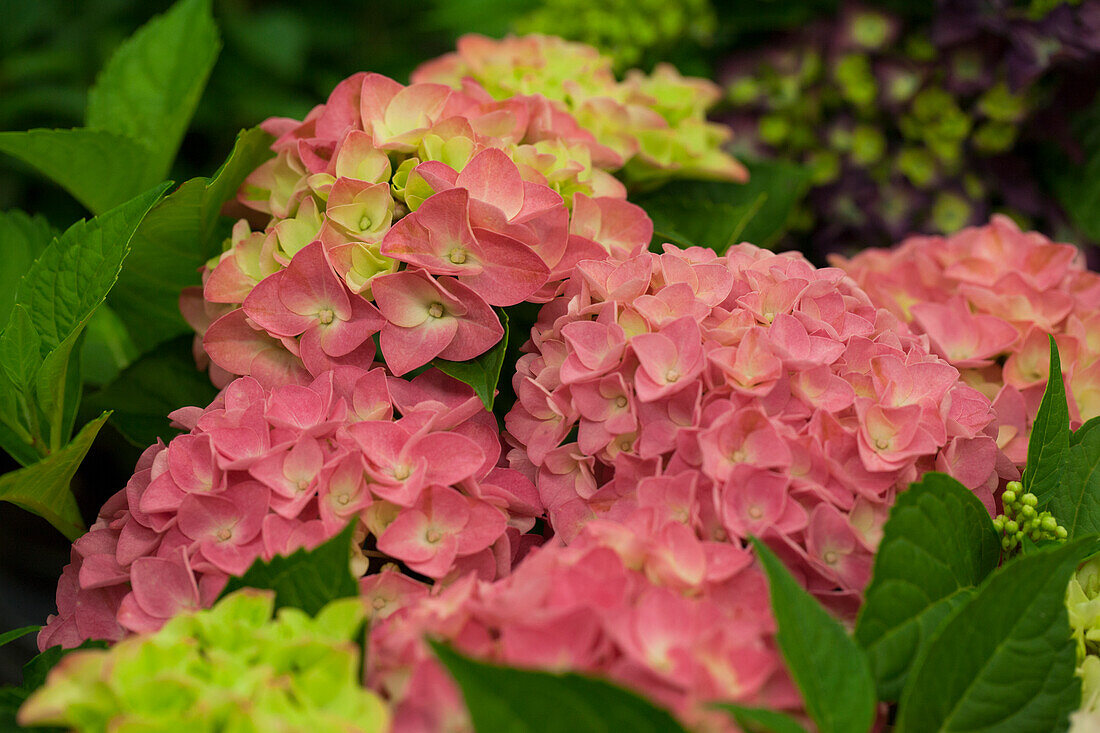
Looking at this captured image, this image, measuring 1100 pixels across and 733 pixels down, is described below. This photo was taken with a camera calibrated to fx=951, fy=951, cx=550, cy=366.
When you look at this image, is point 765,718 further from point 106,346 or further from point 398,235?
point 106,346

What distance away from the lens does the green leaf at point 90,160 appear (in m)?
0.68

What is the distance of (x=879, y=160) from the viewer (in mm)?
1057

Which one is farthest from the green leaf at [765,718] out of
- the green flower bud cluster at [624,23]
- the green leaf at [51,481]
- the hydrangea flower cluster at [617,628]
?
the green flower bud cluster at [624,23]

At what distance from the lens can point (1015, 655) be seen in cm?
41

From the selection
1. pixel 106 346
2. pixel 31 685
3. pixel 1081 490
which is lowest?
pixel 106 346

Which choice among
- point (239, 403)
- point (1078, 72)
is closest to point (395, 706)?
point (239, 403)

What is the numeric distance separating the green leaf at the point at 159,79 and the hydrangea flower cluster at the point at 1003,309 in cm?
57

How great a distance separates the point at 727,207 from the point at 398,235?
0.34m

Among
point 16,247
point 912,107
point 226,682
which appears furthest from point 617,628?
point 912,107

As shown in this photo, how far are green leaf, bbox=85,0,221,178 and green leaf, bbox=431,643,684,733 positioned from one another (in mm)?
625

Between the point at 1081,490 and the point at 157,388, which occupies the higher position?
the point at 1081,490

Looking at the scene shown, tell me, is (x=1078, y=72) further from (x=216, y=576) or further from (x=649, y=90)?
(x=216, y=576)

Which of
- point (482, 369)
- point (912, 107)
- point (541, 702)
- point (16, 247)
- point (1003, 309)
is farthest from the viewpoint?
point (912, 107)

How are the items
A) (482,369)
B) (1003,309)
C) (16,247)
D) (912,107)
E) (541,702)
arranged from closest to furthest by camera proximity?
1. (541,702)
2. (482,369)
3. (1003,309)
4. (16,247)
5. (912,107)
